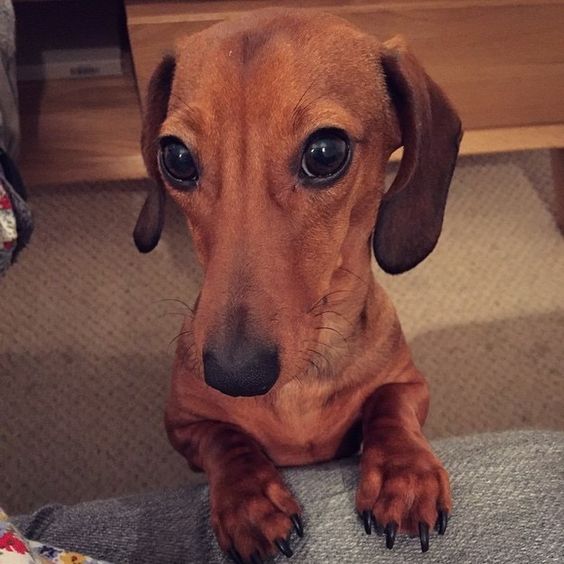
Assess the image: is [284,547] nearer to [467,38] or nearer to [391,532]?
[391,532]

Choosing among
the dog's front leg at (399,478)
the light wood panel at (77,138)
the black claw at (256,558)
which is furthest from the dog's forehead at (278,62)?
the light wood panel at (77,138)

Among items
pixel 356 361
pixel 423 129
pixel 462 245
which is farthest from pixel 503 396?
pixel 423 129

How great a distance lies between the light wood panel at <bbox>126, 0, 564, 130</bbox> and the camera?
1616 mm

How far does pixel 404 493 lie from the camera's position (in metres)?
0.94

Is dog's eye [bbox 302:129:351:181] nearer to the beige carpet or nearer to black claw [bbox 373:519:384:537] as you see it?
black claw [bbox 373:519:384:537]

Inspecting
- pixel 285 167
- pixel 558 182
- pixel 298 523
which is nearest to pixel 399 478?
pixel 298 523

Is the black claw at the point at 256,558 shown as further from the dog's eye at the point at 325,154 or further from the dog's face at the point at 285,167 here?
the dog's eye at the point at 325,154

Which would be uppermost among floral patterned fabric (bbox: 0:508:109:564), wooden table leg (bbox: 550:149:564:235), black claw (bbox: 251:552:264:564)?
floral patterned fabric (bbox: 0:508:109:564)

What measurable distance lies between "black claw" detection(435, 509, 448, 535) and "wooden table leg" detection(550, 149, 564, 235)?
4.79 ft

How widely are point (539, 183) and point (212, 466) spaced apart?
160 centimetres

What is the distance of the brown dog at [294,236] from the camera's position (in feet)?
2.94

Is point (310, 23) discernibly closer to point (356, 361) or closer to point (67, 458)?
point (356, 361)

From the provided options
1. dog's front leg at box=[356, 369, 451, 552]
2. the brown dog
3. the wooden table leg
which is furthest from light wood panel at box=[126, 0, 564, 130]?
dog's front leg at box=[356, 369, 451, 552]

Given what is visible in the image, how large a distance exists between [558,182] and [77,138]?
136cm
